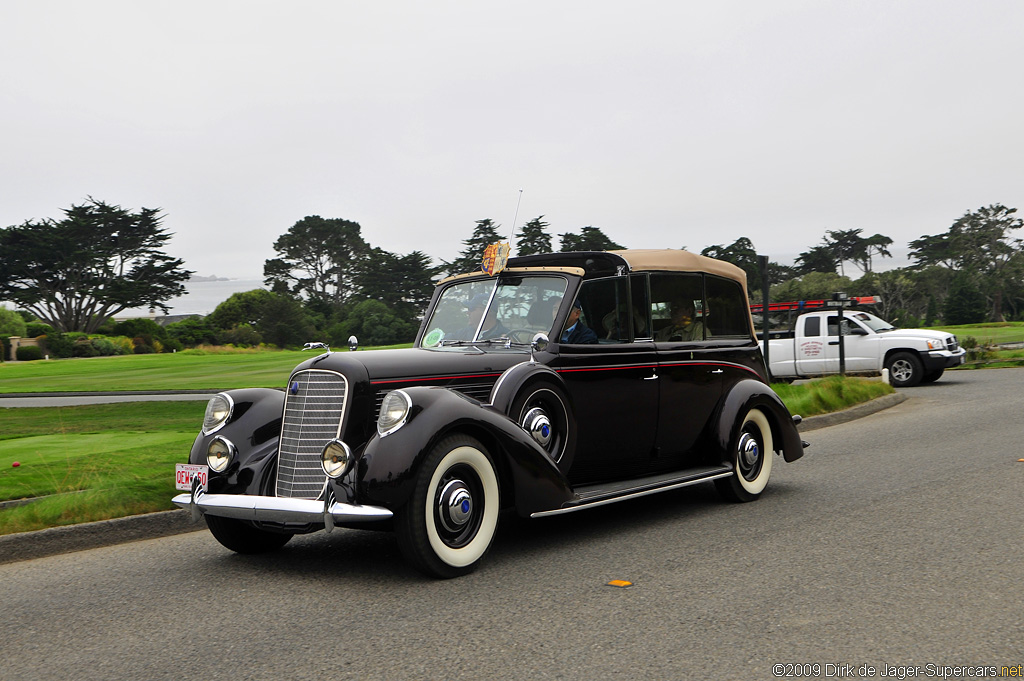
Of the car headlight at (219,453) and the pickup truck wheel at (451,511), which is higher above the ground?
the car headlight at (219,453)

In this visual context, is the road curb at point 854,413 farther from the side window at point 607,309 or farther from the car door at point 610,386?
the side window at point 607,309

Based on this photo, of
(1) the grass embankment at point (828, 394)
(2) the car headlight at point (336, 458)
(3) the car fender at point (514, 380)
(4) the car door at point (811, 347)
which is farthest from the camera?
(4) the car door at point (811, 347)

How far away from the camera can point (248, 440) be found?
5.98m

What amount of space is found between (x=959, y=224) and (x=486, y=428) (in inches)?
3766

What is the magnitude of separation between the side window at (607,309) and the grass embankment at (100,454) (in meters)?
3.81

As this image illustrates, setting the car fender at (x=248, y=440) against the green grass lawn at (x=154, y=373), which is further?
the green grass lawn at (x=154, y=373)

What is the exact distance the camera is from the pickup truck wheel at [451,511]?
509 cm

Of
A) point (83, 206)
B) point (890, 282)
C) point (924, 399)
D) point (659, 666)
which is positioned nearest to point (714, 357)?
point (659, 666)

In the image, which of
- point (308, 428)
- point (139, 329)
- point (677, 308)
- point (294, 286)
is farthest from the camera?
point (294, 286)

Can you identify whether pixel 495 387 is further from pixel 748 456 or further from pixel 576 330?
pixel 748 456

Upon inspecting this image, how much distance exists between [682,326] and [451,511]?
315 cm

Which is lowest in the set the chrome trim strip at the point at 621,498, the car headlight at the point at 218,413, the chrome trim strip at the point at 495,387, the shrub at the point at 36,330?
the chrome trim strip at the point at 621,498

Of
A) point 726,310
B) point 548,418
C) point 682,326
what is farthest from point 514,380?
point 726,310

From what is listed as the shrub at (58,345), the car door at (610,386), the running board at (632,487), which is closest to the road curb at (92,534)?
the running board at (632,487)
